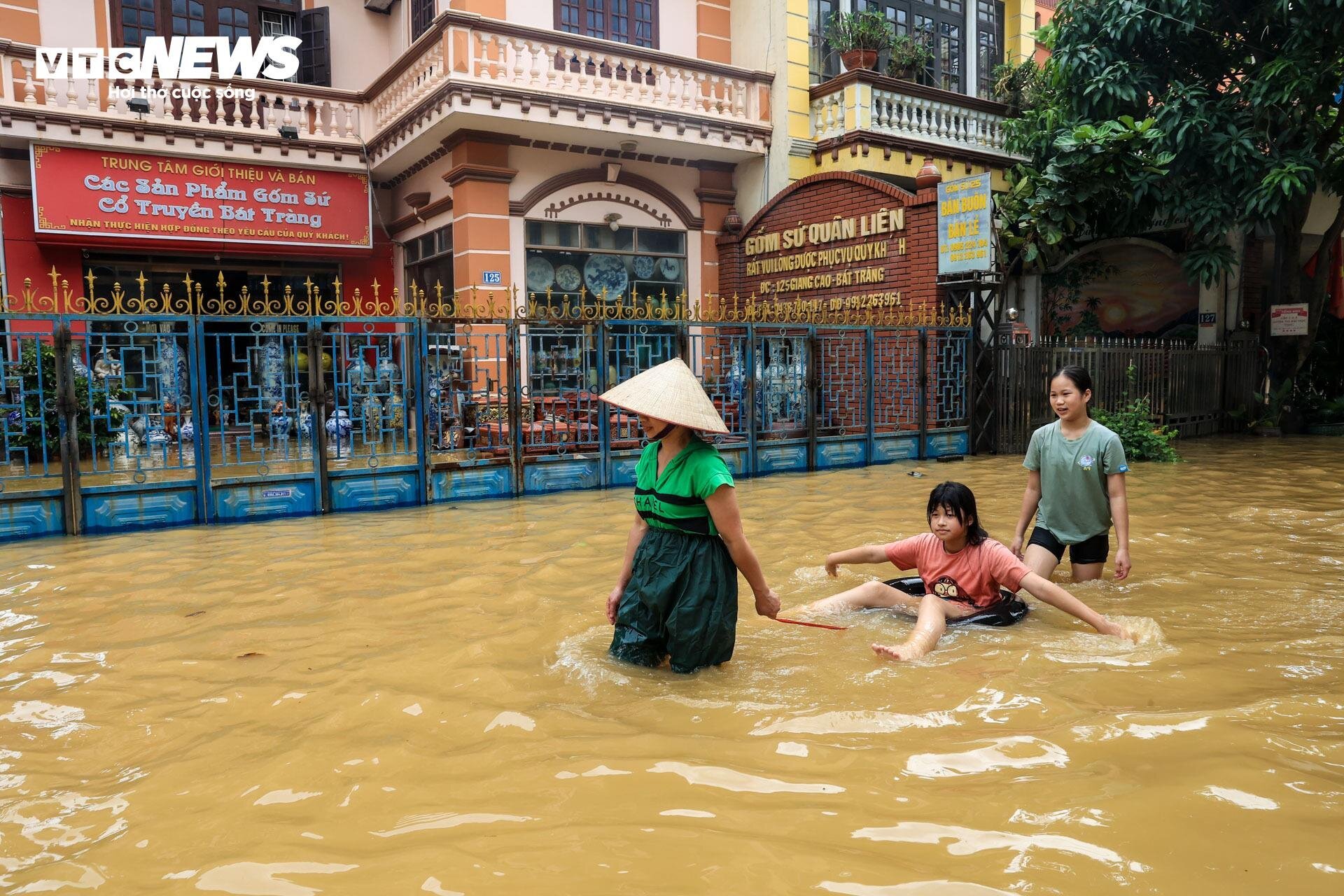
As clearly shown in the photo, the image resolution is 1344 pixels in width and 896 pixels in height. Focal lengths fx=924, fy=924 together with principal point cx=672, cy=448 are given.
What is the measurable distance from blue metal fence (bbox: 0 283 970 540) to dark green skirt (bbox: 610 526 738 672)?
16.5 ft

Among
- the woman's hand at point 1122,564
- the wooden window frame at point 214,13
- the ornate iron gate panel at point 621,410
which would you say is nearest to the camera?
the woman's hand at point 1122,564

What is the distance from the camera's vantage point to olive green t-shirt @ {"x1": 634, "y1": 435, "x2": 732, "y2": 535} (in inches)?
144

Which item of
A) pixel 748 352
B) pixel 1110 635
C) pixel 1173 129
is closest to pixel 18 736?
pixel 1110 635

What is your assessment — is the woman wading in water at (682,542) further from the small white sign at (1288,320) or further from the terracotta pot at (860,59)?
the small white sign at (1288,320)

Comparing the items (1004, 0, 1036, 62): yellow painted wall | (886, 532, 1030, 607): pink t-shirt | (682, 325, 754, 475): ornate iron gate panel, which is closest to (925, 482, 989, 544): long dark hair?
(886, 532, 1030, 607): pink t-shirt

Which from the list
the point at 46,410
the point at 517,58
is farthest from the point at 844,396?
the point at 46,410

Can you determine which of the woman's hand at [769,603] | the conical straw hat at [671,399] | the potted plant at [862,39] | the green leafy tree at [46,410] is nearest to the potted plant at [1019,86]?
the potted plant at [862,39]

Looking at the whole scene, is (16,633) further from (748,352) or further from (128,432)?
(748,352)

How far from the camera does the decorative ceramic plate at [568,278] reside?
15.1 metres

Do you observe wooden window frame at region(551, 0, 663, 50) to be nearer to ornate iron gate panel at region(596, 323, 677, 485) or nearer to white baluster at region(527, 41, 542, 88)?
white baluster at region(527, 41, 542, 88)

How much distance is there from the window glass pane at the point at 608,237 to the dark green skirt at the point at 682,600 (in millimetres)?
12155

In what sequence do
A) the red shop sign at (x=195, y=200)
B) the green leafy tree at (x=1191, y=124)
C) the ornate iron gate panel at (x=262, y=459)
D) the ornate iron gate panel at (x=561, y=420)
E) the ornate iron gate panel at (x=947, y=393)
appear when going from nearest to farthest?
the ornate iron gate panel at (x=262, y=459) < the ornate iron gate panel at (x=561, y=420) < the ornate iron gate panel at (x=947, y=393) < the green leafy tree at (x=1191, y=124) < the red shop sign at (x=195, y=200)

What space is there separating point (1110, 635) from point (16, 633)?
5414 mm

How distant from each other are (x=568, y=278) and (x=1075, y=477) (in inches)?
434
